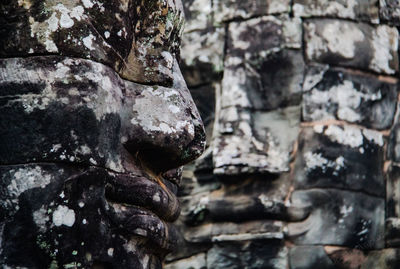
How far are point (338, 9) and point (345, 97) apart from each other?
515mm

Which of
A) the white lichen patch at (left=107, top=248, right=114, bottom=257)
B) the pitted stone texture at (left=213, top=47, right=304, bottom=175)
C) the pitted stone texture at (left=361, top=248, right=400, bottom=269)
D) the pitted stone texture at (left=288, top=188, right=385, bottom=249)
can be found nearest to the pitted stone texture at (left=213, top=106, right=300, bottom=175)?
the pitted stone texture at (left=213, top=47, right=304, bottom=175)

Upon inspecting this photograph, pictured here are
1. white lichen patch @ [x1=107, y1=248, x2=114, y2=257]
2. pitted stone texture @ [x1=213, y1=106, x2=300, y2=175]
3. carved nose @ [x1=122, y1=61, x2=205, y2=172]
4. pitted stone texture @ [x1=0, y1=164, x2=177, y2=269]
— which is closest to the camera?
pitted stone texture @ [x1=0, y1=164, x2=177, y2=269]

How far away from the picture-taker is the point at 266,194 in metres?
5.34

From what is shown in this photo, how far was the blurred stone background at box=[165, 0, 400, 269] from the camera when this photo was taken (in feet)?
17.3

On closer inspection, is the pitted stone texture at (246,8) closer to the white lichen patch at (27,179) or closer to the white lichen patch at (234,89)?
the white lichen patch at (234,89)

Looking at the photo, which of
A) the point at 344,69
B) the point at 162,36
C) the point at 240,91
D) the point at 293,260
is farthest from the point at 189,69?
the point at 162,36

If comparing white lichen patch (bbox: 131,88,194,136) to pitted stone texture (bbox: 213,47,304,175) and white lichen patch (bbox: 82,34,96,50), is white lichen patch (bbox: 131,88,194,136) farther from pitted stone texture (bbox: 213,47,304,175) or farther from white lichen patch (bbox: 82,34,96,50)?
pitted stone texture (bbox: 213,47,304,175)

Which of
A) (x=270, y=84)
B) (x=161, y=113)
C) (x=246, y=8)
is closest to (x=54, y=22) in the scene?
(x=161, y=113)

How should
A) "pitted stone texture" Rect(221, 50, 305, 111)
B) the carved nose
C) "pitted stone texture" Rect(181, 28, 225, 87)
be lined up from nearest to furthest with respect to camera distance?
the carved nose < "pitted stone texture" Rect(221, 50, 305, 111) < "pitted stone texture" Rect(181, 28, 225, 87)

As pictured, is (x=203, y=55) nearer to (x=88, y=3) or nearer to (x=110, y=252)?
(x=88, y=3)

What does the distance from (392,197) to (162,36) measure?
118 inches

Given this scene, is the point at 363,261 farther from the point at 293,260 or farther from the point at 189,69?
the point at 189,69

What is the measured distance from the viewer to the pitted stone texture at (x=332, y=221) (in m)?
A: 5.26

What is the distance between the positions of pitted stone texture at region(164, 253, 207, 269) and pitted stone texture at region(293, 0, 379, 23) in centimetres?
142
